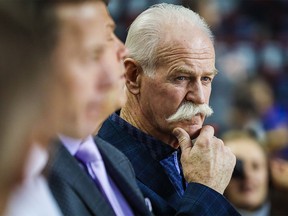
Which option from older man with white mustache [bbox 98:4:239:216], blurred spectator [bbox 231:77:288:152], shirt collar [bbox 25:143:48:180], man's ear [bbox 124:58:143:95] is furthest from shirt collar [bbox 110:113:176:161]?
blurred spectator [bbox 231:77:288:152]

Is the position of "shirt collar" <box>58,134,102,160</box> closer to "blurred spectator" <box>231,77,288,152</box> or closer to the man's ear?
the man's ear

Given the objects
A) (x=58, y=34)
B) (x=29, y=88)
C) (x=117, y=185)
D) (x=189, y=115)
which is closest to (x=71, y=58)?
(x=58, y=34)

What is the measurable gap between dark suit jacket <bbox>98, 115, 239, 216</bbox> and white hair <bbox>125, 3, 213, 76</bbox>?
200 mm

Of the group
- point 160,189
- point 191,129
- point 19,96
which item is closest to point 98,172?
point 160,189

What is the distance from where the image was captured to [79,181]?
1.69 metres

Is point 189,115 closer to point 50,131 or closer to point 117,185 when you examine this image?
point 117,185

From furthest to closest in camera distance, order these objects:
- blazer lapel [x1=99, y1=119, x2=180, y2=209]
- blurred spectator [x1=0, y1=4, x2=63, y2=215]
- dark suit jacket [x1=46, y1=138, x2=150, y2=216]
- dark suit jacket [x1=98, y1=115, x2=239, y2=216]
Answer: blazer lapel [x1=99, y1=119, x2=180, y2=209] < dark suit jacket [x1=98, y1=115, x2=239, y2=216] < dark suit jacket [x1=46, y1=138, x2=150, y2=216] < blurred spectator [x1=0, y1=4, x2=63, y2=215]

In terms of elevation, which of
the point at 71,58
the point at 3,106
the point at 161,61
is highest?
the point at 3,106

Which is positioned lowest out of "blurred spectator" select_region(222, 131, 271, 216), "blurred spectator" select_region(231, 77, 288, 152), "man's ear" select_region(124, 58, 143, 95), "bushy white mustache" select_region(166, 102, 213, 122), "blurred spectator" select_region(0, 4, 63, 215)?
"blurred spectator" select_region(231, 77, 288, 152)

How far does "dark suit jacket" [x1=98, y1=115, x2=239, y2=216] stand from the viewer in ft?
6.66

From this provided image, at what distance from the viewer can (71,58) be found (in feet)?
3.93

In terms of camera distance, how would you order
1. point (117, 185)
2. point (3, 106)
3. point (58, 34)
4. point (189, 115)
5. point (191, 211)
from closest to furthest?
point (3, 106)
point (58, 34)
point (117, 185)
point (191, 211)
point (189, 115)

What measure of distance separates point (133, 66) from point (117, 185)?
664 millimetres

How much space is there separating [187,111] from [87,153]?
595 mm
